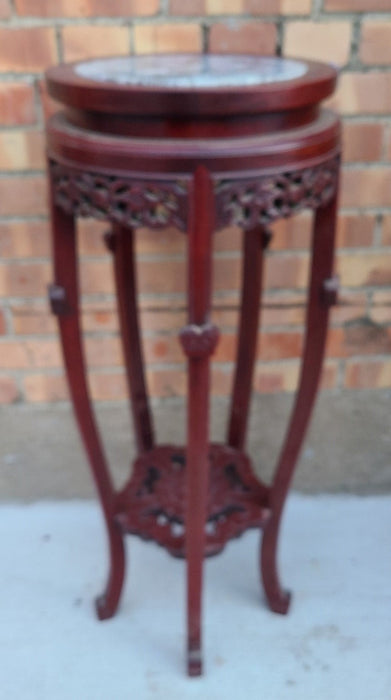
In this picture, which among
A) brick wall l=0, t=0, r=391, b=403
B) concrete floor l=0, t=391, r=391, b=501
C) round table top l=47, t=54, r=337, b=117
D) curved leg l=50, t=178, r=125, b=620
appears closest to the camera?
round table top l=47, t=54, r=337, b=117

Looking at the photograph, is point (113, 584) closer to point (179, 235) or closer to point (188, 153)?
point (179, 235)

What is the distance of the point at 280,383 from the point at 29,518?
0.64 metres

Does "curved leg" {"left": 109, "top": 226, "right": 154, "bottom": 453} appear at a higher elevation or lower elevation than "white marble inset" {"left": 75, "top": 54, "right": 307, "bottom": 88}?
lower

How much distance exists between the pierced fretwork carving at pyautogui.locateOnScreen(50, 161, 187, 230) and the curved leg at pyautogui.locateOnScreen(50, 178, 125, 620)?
8 centimetres

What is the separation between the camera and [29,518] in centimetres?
149

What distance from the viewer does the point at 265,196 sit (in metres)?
0.78

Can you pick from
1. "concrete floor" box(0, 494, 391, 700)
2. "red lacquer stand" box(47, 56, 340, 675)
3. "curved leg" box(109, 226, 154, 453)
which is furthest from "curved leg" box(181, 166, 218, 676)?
"curved leg" box(109, 226, 154, 453)

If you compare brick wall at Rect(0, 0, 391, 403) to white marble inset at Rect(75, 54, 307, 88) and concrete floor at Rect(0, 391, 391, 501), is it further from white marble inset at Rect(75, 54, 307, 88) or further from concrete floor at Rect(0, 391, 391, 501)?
white marble inset at Rect(75, 54, 307, 88)

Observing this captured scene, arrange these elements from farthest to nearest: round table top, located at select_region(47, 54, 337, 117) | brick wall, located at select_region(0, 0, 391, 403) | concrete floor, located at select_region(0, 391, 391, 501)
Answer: concrete floor, located at select_region(0, 391, 391, 501), brick wall, located at select_region(0, 0, 391, 403), round table top, located at select_region(47, 54, 337, 117)

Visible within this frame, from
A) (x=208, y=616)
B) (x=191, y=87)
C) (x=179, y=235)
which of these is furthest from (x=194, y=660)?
(x=191, y=87)

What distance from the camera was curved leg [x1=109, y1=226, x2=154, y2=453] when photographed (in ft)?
3.69

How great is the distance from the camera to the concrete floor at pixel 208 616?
1.13 m

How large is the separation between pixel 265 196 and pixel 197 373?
0.24m

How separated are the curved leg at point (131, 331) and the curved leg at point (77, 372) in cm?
19
